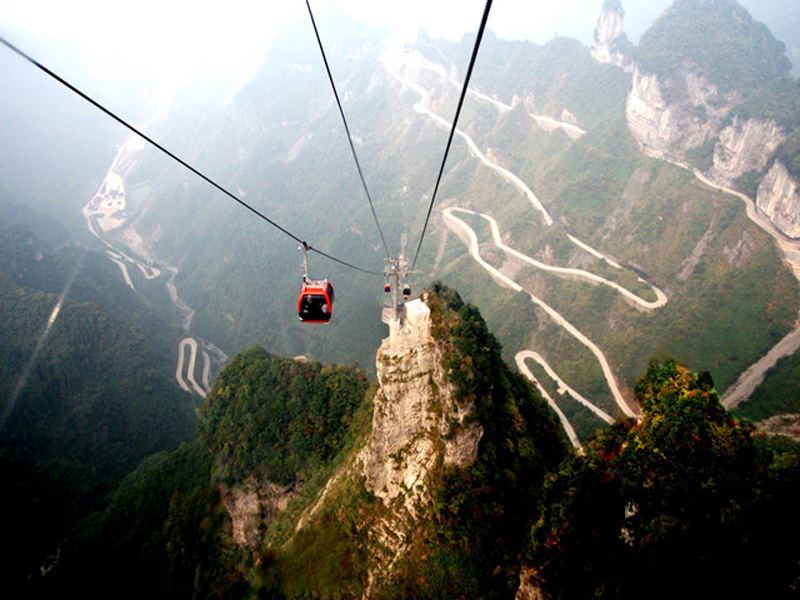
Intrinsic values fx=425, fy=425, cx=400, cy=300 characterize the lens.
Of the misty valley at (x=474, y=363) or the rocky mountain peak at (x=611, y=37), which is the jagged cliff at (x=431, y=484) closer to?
the misty valley at (x=474, y=363)

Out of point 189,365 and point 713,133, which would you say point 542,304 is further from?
point 189,365

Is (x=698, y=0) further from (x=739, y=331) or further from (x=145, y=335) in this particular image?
(x=145, y=335)

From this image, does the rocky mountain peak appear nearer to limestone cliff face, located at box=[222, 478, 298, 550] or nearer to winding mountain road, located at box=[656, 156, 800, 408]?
winding mountain road, located at box=[656, 156, 800, 408]

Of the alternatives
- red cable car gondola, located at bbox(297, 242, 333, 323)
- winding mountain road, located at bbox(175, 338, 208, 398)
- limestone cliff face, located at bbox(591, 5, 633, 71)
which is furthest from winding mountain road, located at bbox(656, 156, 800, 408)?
winding mountain road, located at bbox(175, 338, 208, 398)

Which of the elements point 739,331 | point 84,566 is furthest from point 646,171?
point 84,566

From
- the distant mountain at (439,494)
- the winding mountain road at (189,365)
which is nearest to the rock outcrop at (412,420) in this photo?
the distant mountain at (439,494)

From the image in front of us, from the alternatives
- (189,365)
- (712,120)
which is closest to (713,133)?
(712,120)
